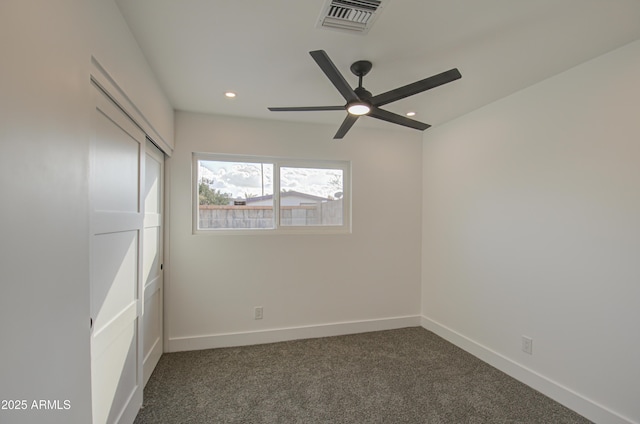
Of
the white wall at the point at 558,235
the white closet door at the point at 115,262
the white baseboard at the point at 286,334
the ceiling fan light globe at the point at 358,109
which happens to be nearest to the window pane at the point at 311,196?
the white baseboard at the point at 286,334

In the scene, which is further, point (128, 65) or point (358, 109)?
point (358, 109)

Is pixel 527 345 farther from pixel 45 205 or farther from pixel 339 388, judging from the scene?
pixel 45 205

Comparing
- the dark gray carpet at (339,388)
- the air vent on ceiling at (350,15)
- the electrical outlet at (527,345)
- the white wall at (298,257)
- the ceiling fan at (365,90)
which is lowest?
the dark gray carpet at (339,388)

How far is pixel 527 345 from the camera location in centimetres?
246

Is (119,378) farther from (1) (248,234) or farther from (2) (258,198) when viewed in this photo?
(2) (258,198)

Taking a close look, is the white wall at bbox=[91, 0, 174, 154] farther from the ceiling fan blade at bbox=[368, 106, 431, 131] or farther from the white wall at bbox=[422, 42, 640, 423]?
the white wall at bbox=[422, 42, 640, 423]

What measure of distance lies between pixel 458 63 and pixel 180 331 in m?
3.44

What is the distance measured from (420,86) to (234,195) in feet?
7.38

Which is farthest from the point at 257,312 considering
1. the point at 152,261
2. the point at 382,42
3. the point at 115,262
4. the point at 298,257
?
the point at 382,42

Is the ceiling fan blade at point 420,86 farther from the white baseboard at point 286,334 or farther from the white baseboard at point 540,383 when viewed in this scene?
the white baseboard at point 286,334

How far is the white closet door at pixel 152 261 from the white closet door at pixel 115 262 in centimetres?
36

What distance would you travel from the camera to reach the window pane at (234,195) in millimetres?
3201

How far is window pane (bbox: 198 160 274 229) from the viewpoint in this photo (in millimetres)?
3201

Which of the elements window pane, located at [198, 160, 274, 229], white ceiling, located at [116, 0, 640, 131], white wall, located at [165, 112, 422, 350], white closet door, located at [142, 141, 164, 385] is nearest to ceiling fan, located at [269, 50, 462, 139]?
white ceiling, located at [116, 0, 640, 131]
